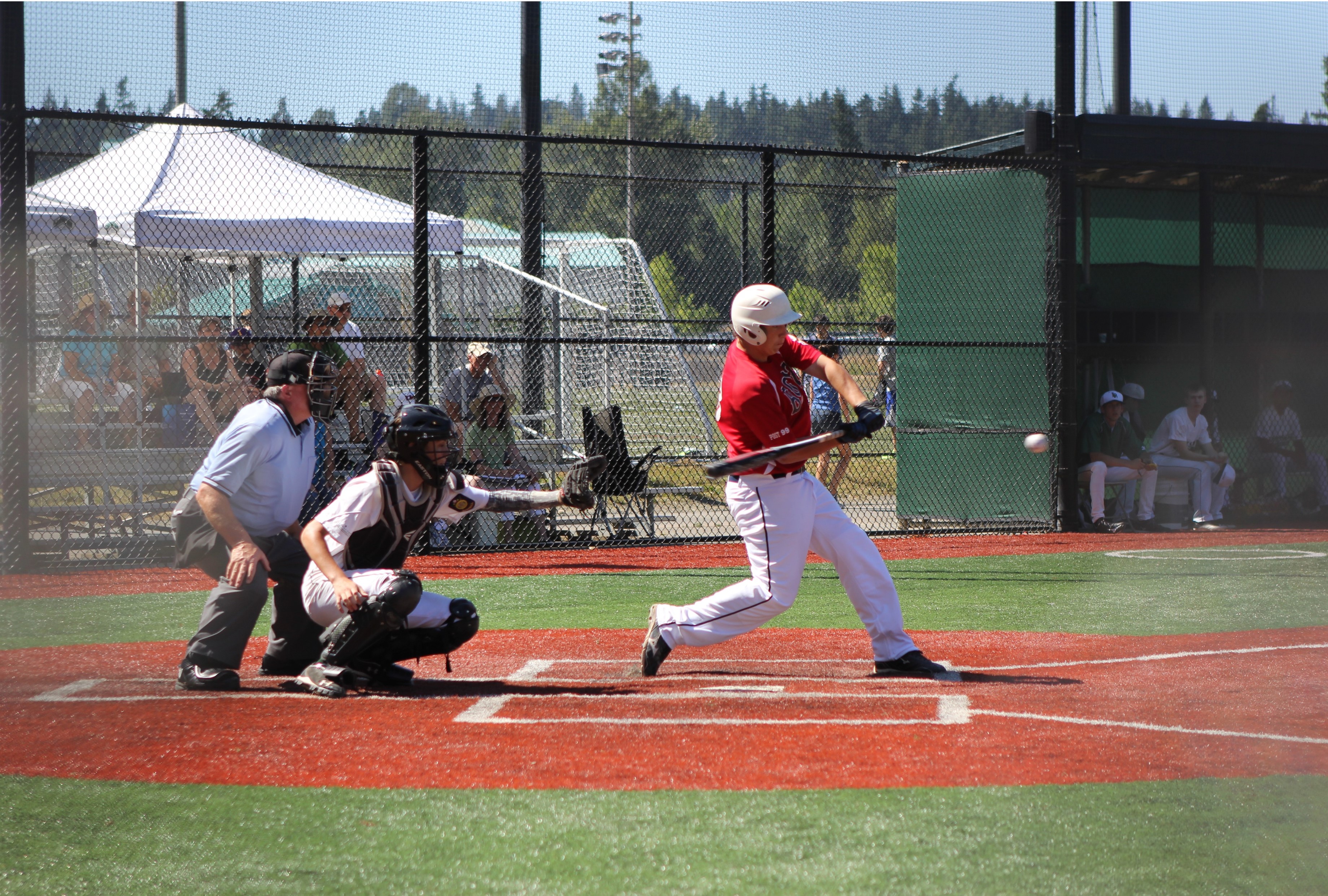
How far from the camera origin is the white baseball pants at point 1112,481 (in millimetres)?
11930

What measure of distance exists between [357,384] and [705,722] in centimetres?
671

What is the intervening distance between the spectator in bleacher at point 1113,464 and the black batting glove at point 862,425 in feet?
24.8

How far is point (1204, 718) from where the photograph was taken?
15.0 ft


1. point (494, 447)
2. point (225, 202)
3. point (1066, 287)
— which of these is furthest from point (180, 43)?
point (1066, 287)

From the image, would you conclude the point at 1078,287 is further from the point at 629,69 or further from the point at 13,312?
the point at 629,69

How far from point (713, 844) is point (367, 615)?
2202 millimetres

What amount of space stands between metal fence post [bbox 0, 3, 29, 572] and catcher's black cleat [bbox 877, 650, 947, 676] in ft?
21.6

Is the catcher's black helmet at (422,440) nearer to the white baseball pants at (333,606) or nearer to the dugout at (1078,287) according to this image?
the white baseball pants at (333,606)

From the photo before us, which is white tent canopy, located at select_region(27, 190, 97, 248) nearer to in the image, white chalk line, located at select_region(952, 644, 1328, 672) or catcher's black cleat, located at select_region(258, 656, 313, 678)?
catcher's black cleat, located at select_region(258, 656, 313, 678)

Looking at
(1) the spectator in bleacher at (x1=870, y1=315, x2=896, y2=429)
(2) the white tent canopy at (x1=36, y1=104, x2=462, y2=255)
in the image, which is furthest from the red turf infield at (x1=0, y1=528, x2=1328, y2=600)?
(2) the white tent canopy at (x1=36, y1=104, x2=462, y2=255)

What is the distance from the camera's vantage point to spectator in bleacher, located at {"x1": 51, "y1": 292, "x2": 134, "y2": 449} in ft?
32.9

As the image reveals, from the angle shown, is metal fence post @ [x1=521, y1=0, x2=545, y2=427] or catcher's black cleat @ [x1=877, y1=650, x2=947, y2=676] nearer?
catcher's black cleat @ [x1=877, y1=650, x2=947, y2=676]

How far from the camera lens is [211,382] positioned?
1038 centimetres

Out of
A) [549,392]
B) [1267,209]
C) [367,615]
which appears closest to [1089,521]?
[1267,209]
